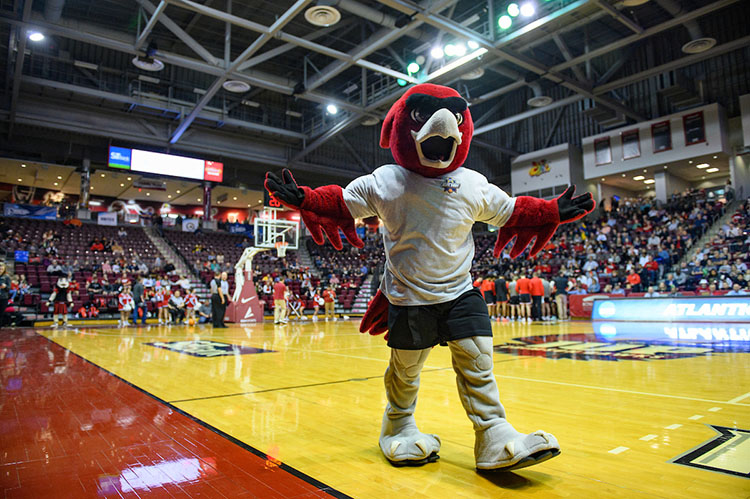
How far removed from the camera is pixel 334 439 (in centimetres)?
239

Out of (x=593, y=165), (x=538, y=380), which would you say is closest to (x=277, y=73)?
(x=593, y=165)

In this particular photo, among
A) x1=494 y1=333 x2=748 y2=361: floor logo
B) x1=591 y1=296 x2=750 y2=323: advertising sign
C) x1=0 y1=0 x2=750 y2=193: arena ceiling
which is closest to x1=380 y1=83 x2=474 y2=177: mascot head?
x1=494 y1=333 x2=748 y2=361: floor logo

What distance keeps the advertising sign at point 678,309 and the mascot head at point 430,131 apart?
1040cm

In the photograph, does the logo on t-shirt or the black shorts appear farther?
the logo on t-shirt

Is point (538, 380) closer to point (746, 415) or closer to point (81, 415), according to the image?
point (746, 415)

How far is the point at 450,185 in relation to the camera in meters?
2.16

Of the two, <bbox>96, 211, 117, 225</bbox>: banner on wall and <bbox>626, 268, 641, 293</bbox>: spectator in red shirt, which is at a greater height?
<bbox>96, 211, 117, 225</bbox>: banner on wall

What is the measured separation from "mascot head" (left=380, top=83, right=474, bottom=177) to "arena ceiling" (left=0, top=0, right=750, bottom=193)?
10116 millimetres

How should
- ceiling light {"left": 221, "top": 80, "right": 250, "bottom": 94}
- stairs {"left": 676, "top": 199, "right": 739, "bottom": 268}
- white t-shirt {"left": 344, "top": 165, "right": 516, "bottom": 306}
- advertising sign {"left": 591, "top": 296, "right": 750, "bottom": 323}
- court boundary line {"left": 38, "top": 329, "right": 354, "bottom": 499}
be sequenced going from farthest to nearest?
stairs {"left": 676, "top": 199, "right": 739, "bottom": 268} < ceiling light {"left": 221, "top": 80, "right": 250, "bottom": 94} < advertising sign {"left": 591, "top": 296, "right": 750, "bottom": 323} < white t-shirt {"left": 344, "top": 165, "right": 516, "bottom": 306} < court boundary line {"left": 38, "top": 329, "right": 354, "bottom": 499}

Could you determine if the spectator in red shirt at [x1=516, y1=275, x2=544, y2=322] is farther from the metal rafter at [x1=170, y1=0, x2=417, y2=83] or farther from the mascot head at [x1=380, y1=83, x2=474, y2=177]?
the mascot head at [x1=380, y1=83, x2=474, y2=177]

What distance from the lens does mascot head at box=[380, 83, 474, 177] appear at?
2.06m

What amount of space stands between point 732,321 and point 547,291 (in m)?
5.23

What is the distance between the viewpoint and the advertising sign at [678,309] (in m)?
9.81

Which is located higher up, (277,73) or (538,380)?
(277,73)
